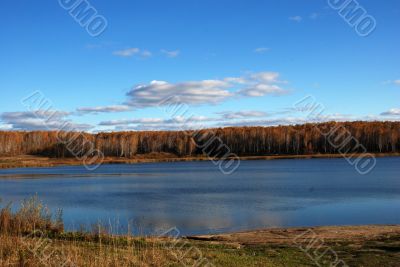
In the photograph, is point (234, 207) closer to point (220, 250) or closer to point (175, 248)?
point (220, 250)

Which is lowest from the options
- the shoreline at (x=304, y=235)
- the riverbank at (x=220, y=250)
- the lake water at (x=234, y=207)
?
the lake water at (x=234, y=207)

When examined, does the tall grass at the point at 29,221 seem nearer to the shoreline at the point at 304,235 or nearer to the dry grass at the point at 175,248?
the dry grass at the point at 175,248

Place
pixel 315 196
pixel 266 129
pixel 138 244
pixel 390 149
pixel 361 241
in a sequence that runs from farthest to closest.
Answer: pixel 266 129, pixel 390 149, pixel 315 196, pixel 361 241, pixel 138 244

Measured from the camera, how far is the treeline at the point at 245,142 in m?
136

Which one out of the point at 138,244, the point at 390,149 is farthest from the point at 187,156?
the point at 138,244

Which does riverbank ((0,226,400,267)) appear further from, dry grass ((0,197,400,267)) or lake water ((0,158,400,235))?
lake water ((0,158,400,235))

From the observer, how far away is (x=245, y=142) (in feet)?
491

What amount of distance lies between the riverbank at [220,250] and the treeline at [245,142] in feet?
371

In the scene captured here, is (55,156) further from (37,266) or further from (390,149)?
(37,266)

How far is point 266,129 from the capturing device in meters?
155

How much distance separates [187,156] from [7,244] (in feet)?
422

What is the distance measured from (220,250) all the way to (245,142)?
446ft

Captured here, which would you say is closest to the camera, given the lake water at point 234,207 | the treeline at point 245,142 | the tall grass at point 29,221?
the tall grass at point 29,221

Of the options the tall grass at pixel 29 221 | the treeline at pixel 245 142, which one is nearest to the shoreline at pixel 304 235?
the tall grass at pixel 29 221
